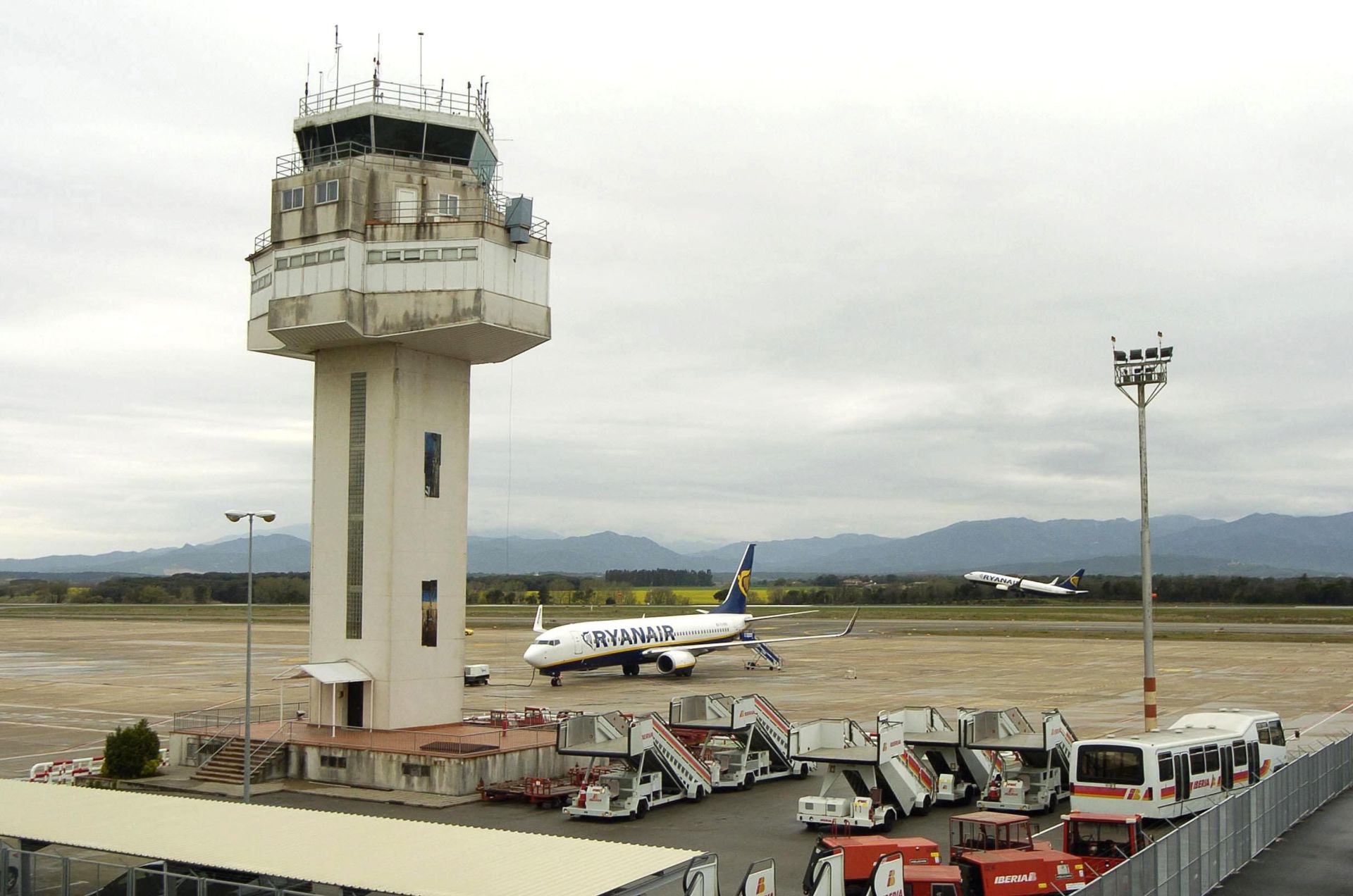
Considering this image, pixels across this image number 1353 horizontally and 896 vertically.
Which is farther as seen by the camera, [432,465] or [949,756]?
[432,465]

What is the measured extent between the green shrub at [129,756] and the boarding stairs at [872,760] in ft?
73.0

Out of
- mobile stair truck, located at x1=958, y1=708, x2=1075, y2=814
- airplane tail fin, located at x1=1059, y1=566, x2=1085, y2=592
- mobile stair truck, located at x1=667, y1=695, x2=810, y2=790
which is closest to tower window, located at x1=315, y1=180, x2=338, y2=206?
mobile stair truck, located at x1=667, y1=695, x2=810, y2=790

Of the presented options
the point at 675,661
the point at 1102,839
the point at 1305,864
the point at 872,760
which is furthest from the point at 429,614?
the point at 675,661

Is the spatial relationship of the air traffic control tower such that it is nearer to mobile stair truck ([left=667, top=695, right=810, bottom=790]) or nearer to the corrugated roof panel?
mobile stair truck ([left=667, top=695, right=810, bottom=790])

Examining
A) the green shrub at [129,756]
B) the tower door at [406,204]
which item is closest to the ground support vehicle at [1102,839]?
the tower door at [406,204]

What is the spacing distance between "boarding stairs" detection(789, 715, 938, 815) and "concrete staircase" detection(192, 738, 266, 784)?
18.3 metres

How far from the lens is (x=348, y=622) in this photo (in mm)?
39906

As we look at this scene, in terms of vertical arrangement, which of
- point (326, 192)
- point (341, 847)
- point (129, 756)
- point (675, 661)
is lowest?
point (675, 661)

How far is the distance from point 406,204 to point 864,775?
24.9m

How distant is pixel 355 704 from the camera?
40531mm

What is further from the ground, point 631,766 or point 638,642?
point 631,766

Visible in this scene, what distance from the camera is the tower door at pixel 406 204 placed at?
134 ft

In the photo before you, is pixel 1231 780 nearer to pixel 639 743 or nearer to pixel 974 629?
pixel 639 743

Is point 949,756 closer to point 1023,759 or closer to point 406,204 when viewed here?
point 1023,759
